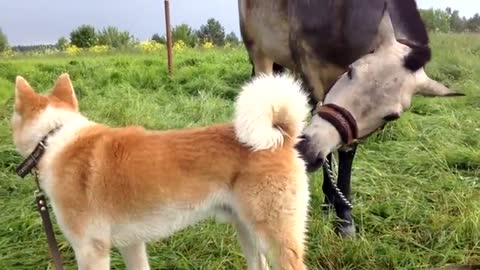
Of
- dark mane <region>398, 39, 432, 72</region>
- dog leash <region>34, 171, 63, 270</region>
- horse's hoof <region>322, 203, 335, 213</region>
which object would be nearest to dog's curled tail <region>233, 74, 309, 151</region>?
dark mane <region>398, 39, 432, 72</region>

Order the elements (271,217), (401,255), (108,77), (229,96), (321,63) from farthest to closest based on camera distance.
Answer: (108,77) < (229,96) < (321,63) < (401,255) < (271,217)

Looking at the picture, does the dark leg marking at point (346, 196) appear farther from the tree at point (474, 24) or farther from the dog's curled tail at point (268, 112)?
the tree at point (474, 24)

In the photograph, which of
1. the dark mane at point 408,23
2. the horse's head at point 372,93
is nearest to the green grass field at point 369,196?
the horse's head at point 372,93

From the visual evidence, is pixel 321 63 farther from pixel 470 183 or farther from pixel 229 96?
pixel 229 96

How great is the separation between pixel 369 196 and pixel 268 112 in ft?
6.43

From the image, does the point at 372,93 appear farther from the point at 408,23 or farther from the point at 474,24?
the point at 474,24

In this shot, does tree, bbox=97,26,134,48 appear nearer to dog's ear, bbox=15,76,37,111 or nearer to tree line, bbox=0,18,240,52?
tree line, bbox=0,18,240,52

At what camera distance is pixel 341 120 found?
118 inches

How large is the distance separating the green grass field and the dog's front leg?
313mm

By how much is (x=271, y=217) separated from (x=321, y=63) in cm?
154

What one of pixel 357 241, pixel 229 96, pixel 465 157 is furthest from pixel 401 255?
pixel 229 96

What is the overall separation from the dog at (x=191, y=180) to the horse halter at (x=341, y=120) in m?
0.46

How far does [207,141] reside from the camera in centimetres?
257

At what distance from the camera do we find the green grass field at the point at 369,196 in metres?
3.31
